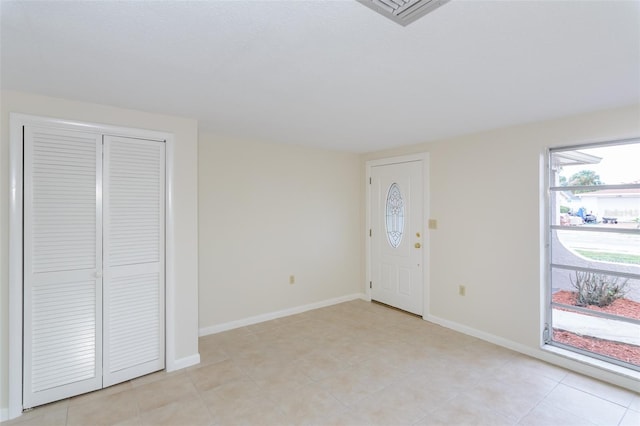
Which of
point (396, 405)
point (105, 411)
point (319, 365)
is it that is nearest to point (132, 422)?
point (105, 411)

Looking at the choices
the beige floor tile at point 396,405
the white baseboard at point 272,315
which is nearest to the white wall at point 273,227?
the white baseboard at point 272,315

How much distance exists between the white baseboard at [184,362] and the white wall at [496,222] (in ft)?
9.41

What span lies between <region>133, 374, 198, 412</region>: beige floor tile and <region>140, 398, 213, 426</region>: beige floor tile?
0.21 feet

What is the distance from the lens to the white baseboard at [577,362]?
264 cm

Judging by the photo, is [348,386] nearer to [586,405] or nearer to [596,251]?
[586,405]

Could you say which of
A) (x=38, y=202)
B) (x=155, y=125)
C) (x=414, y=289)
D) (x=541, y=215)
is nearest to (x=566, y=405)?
(x=541, y=215)

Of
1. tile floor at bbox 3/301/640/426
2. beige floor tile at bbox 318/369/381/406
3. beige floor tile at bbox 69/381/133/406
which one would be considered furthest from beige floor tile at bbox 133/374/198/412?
beige floor tile at bbox 318/369/381/406

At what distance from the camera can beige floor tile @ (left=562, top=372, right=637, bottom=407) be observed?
2.48 meters

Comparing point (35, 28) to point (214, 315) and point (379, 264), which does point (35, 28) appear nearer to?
point (214, 315)

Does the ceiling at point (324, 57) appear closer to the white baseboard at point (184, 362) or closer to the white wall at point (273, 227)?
the white wall at point (273, 227)

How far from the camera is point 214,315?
3.81 metres

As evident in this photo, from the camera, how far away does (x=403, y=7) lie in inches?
52.5

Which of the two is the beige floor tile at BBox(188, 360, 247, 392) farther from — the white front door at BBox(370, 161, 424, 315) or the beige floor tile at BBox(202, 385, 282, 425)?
the white front door at BBox(370, 161, 424, 315)

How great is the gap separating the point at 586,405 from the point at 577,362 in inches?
24.0
